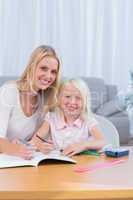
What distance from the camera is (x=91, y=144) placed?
1479 mm

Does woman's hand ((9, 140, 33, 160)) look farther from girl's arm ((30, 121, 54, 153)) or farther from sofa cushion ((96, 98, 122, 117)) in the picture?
sofa cushion ((96, 98, 122, 117))

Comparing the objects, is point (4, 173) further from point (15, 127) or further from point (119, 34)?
point (119, 34)

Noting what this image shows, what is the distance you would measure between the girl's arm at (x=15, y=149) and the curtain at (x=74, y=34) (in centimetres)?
300

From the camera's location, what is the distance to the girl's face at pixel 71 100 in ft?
5.43

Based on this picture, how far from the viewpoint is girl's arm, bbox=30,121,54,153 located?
1470 millimetres

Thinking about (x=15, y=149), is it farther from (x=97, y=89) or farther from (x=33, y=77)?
(x=97, y=89)

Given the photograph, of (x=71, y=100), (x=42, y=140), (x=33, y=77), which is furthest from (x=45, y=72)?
(x=42, y=140)

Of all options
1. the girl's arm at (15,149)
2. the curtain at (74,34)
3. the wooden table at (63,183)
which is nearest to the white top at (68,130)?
the girl's arm at (15,149)

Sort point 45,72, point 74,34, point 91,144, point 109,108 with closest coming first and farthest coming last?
point 91,144
point 45,72
point 109,108
point 74,34

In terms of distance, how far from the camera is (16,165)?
115cm

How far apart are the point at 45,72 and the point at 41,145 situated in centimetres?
32

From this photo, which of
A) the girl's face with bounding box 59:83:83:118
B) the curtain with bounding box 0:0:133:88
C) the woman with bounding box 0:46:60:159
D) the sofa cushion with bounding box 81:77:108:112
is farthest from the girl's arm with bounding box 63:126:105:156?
the curtain with bounding box 0:0:133:88

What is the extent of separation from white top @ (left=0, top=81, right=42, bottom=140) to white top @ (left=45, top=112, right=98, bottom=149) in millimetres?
72

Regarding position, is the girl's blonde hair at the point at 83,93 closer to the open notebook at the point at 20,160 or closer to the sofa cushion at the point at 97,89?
the open notebook at the point at 20,160
